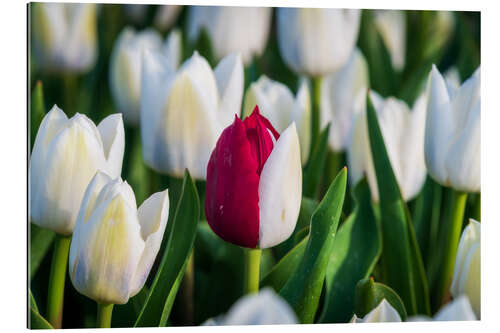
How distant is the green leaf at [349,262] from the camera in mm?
1167

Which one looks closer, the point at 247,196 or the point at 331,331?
the point at 247,196

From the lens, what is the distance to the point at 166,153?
108cm

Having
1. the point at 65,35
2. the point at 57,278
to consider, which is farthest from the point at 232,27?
the point at 57,278

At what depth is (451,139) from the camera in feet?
3.75

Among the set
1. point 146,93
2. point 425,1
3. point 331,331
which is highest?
point 425,1

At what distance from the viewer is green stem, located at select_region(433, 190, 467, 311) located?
119cm

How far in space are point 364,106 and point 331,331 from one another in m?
0.36

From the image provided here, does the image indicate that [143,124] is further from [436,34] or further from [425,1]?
[436,34]

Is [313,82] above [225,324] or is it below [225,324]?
above

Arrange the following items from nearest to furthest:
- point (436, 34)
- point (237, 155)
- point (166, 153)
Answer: point (237, 155), point (166, 153), point (436, 34)

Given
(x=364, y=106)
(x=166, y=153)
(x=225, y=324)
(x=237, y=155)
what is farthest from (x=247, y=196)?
(x=364, y=106)

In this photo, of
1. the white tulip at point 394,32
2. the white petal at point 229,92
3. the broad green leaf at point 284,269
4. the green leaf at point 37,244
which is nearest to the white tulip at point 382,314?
the broad green leaf at point 284,269

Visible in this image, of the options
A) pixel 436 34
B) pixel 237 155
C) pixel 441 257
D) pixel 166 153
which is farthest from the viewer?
pixel 436 34

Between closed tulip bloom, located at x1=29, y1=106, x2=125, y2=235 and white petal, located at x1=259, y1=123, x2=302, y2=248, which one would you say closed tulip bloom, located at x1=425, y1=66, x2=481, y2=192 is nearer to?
white petal, located at x1=259, y1=123, x2=302, y2=248
